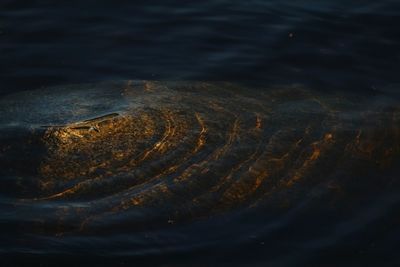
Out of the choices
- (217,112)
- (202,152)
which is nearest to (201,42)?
(217,112)

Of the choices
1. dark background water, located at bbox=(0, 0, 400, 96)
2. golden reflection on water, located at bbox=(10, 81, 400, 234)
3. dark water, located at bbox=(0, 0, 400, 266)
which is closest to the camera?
dark water, located at bbox=(0, 0, 400, 266)

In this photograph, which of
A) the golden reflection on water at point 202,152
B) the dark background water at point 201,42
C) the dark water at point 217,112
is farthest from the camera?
the dark background water at point 201,42

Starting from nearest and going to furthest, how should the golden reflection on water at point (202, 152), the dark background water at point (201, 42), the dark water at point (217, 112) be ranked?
1. the dark water at point (217, 112)
2. the golden reflection on water at point (202, 152)
3. the dark background water at point (201, 42)

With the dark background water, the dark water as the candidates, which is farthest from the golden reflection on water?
the dark background water

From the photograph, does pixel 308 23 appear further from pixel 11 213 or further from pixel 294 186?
pixel 11 213

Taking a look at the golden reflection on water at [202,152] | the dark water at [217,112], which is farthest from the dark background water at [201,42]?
the golden reflection on water at [202,152]

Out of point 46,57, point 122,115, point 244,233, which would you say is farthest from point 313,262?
point 46,57

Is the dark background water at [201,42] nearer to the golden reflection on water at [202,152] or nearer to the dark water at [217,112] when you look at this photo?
the dark water at [217,112]

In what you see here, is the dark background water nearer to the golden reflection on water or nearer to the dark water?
the dark water

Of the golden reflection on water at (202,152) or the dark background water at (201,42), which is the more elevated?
the dark background water at (201,42)

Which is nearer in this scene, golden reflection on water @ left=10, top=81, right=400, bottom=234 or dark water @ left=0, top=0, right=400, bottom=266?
dark water @ left=0, top=0, right=400, bottom=266
